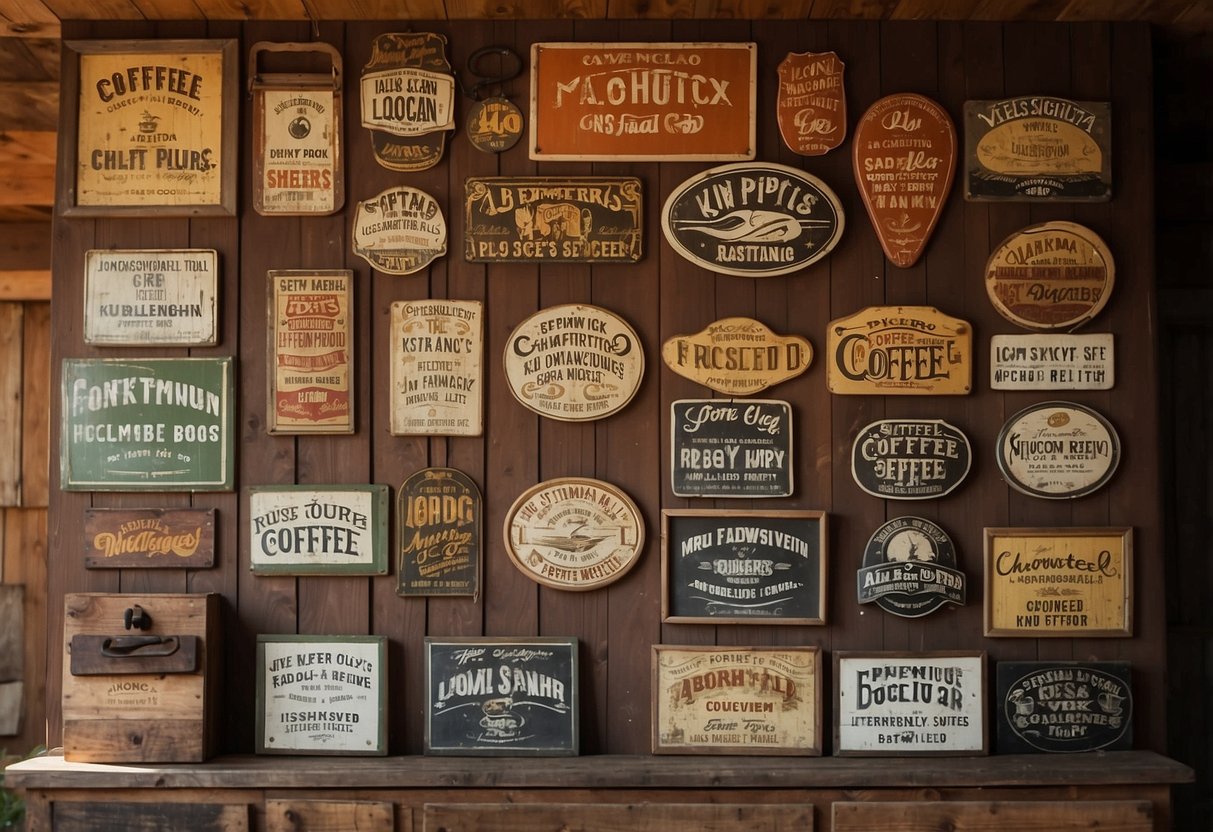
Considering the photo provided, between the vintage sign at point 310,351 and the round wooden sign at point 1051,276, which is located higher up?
the round wooden sign at point 1051,276

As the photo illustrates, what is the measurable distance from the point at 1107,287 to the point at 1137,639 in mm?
908

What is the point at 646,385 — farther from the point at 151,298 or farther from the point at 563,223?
the point at 151,298

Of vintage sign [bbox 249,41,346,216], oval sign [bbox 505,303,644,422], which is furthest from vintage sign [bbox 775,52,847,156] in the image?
vintage sign [bbox 249,41,346,216]

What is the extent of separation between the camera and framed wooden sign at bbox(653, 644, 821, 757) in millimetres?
2559

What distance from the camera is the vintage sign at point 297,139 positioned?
8.72ft

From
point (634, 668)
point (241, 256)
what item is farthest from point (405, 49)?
point (634, 668)

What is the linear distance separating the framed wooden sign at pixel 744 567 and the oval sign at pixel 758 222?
2.11 feet

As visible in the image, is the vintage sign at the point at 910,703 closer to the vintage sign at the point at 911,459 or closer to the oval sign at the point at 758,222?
the vintage sign at the point at 911,459

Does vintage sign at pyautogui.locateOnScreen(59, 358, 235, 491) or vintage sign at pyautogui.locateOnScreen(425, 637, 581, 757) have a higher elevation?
vintage sign at pyautogui.locateOnScreen(59, 358, 235, 491)

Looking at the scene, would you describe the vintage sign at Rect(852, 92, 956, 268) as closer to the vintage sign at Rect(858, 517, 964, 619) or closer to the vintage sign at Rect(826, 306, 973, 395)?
the vintage sign at Rect(826, 306, 973, 395)

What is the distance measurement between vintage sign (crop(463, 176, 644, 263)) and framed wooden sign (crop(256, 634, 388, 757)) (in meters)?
1.07

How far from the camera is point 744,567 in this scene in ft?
8.52

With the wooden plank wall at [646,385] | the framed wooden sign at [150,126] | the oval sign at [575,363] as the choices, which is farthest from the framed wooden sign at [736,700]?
the framed wooden sign at [150,126]

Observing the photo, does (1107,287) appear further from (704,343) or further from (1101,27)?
(704,343)
